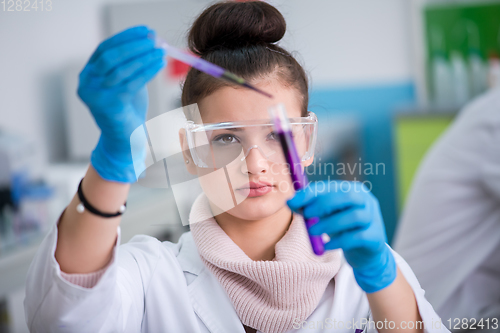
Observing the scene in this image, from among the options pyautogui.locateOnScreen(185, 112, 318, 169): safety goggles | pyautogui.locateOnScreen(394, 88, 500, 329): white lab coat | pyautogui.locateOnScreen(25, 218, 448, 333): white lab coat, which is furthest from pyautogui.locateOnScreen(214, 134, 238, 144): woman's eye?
pyautogui.locateOnScreen(394, 88, 500, 329): white lab coat

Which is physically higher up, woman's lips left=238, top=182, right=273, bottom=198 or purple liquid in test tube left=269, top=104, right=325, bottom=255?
purple liquid in test tube left=269, top=104, right=325, bottom=255

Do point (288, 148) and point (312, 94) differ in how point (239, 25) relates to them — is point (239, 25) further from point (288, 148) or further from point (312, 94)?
point (288, 148)

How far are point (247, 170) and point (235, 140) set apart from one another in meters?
0.06

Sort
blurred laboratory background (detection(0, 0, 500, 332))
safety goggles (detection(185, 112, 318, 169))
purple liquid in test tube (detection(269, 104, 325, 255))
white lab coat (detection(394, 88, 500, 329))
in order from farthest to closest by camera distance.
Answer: blurred laboratory background (detection(0, 0, 500, 332))
white lab coat (detection(394, 88, 500, 329))
safety goggles (detection(185, 112, 318, 169))
purple liquid in test tube (detection(269, 104, 325, 255))

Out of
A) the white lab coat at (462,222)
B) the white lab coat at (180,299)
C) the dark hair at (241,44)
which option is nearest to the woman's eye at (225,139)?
the dark hair at (241,44)

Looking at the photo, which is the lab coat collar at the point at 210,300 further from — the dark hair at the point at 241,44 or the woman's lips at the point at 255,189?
the dark hair at the point at 241,44

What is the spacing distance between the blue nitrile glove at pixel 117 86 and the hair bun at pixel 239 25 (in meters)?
0.23

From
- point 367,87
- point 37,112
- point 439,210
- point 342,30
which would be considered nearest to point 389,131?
point 367,87

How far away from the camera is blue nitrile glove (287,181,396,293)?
649 mm

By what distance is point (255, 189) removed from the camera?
0.81 m

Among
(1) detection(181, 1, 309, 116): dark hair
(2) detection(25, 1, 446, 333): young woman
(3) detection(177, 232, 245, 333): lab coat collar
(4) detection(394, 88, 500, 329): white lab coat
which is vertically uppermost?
(1) detection(181, 1, 309, 116): dark hair

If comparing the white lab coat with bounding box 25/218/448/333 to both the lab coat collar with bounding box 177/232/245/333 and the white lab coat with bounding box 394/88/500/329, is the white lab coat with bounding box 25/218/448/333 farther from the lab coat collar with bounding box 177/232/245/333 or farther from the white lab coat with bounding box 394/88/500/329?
the white lab coat with bounding box 394/88/500/329

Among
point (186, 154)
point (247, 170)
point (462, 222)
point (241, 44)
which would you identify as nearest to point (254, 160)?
point (247, 170)

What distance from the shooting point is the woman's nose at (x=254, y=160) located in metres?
0.78
